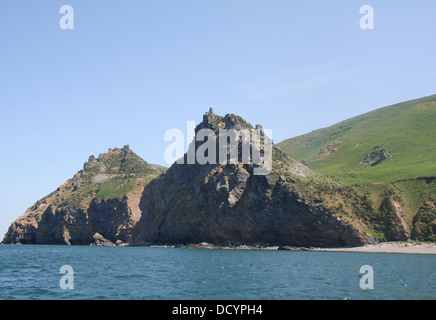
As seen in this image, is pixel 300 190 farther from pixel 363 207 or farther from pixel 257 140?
pixel 257 140

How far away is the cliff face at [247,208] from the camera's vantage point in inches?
5032

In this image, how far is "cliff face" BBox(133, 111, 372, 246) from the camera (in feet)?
419

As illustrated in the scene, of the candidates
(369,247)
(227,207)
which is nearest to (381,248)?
(369,247)

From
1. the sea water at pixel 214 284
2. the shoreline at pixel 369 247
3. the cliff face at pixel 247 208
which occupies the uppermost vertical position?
the cliff face at pixel 247 208

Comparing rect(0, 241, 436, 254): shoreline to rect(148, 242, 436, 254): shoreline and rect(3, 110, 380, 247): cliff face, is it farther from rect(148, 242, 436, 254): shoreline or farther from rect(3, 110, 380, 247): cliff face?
rect(3, 110, 380, 247): cliff face

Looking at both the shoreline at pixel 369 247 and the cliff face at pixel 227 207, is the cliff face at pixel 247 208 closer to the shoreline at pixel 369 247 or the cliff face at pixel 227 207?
the cliff face at pixel 227 207

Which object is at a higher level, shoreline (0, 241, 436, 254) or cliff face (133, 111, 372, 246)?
cliff face (133, 111, 372, 246)

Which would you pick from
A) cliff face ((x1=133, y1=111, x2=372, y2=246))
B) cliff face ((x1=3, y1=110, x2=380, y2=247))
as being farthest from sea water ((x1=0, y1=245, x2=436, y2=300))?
cliff face ((x1=3, y1=110, x2=380, y2=247))

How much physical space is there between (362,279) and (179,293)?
24.5 metres

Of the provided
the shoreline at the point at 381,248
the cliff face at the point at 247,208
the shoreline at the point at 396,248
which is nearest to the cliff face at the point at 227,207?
the cliff face at the point at 247,208

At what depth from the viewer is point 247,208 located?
14088 centimetres
